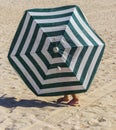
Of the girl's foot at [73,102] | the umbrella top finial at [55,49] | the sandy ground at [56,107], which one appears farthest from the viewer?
the girl's foot at [73,102]

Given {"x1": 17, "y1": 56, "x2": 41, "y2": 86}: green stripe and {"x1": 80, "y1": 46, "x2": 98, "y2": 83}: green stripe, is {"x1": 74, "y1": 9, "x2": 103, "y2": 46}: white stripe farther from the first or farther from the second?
{"x1": 17, "y1": 56, "x2": 41, "y2": 86}: green stripe

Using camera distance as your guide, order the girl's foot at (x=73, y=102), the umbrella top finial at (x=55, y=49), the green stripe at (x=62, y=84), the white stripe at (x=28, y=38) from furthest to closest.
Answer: the girl's foot at (x=73, y=102) < the white stripe at (x=28, y=38) < the green stripe at (x=62, y=84) < the umbrella top finial at (x=55, y=49)

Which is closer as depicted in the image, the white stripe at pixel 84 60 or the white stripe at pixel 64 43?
the white stripe at pixel 64 43

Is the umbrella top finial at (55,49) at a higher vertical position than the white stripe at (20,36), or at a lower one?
lower

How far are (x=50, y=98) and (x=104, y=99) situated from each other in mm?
850

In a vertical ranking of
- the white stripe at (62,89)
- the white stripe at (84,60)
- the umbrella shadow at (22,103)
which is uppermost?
the white stripe at (84,60)

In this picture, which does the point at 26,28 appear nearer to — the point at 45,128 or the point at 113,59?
the point at 45,128

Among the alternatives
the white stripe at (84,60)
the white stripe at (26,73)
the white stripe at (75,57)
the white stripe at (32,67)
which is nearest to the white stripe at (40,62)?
Result: the white stripe at (32,67)

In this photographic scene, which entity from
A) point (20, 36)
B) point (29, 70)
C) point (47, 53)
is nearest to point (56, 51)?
point (47, 53)

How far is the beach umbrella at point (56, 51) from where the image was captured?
5965 millimetres

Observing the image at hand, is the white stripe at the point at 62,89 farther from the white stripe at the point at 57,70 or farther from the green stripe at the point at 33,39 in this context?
the green stripe at the point at 33,39

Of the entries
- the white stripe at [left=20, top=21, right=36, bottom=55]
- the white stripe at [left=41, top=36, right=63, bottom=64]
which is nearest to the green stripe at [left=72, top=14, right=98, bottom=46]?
the white stripe at [left=41, top=36, right=63, bottom=64]

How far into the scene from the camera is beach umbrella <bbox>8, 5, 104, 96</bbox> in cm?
596

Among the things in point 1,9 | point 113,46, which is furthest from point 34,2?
point 113,46
